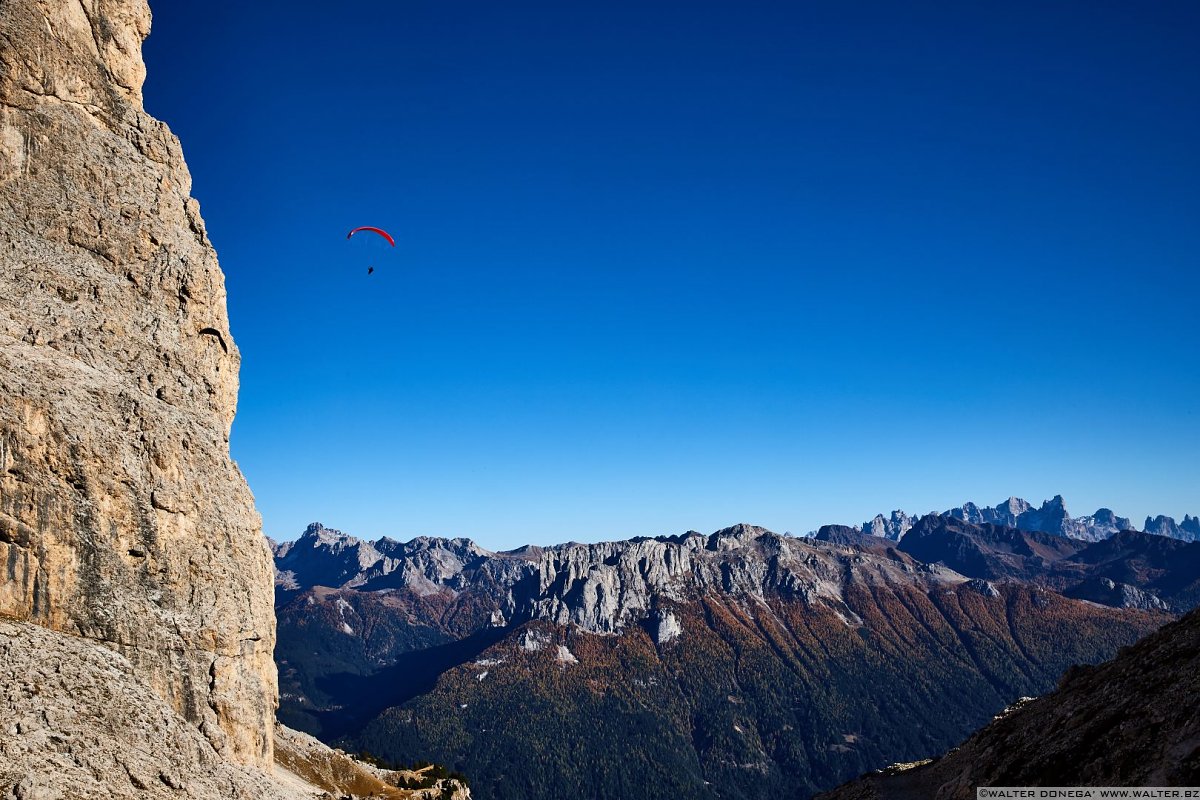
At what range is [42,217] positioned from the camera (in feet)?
221

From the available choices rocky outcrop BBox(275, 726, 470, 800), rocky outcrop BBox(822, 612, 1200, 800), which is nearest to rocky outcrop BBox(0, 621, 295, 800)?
rocky outcrop BBox(275, 726, 470, 800)

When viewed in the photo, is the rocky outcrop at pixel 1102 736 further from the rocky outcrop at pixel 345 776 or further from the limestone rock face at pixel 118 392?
the rocky outcrop at pixel 345 776

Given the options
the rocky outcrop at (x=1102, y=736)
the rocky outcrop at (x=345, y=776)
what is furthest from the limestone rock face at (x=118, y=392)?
the rocky outcrop at (x=1102, y=736)

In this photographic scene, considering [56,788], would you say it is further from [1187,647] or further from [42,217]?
[1187,647]

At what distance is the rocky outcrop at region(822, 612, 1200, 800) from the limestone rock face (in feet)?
181

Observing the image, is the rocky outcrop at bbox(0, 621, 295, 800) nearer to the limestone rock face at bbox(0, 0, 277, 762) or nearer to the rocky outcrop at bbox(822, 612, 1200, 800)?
the limestone rock face at bbox(0, 0, 277, 762)

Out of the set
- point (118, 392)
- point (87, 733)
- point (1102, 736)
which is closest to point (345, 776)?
point (87, 733)

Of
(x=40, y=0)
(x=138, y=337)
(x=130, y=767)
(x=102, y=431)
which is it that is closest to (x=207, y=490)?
(x=102, y=431)

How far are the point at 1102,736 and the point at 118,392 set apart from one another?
72646 millimetres

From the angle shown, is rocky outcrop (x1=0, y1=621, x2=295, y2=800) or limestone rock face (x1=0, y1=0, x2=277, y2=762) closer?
rocky outcrop (x1=0, y1=621, x2=295, y2=800)

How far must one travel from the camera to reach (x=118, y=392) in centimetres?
6400

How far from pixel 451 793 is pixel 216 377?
6940 centimetres

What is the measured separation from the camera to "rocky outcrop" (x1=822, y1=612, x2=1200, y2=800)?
3091cm

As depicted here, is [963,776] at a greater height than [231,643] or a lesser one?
lesser
